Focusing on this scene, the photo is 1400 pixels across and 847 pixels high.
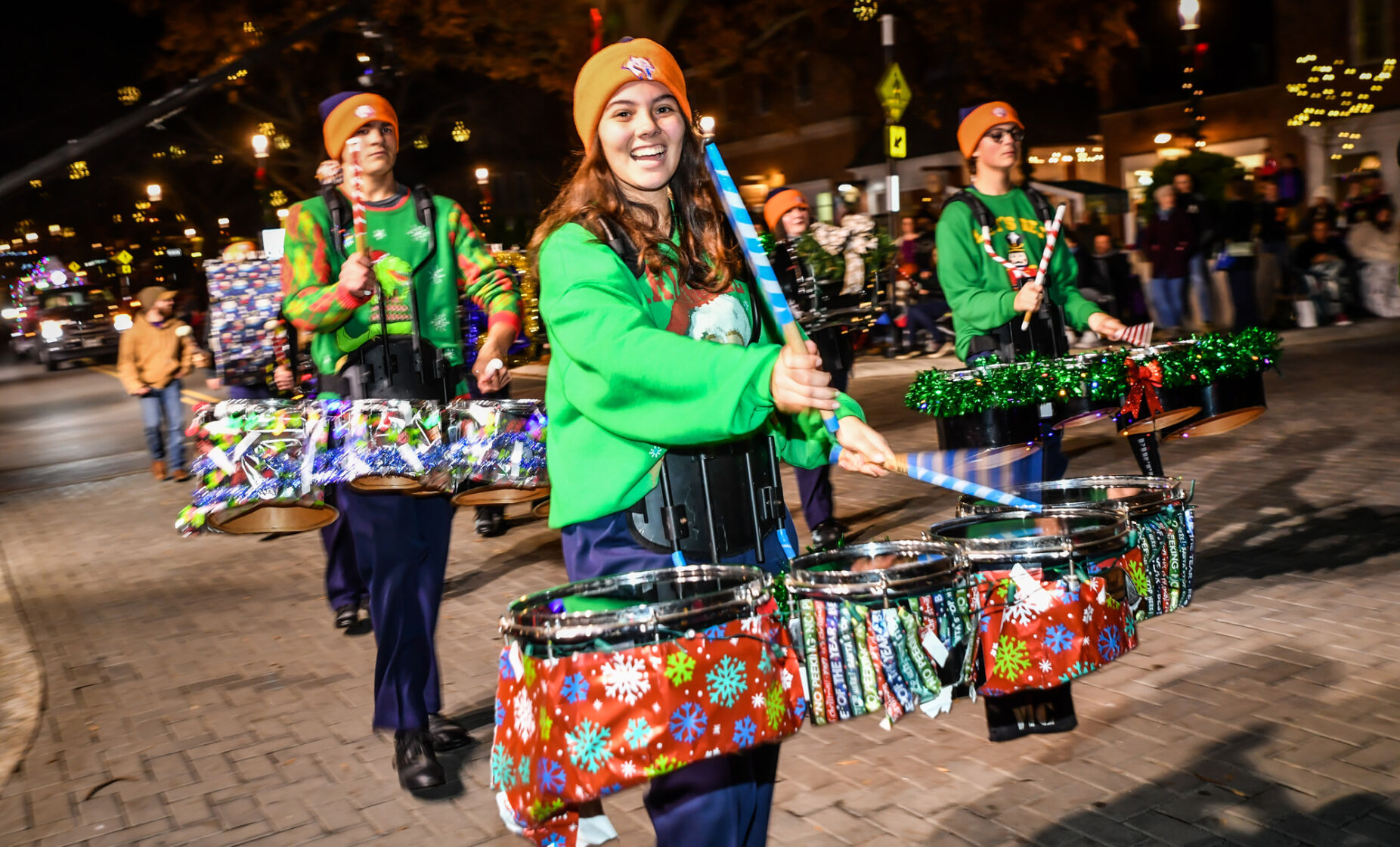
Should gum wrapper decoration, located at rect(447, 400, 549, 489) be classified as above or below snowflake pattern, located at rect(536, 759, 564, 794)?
above

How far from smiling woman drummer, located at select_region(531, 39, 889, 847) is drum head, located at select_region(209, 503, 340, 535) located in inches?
71.9

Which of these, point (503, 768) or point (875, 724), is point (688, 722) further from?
point (875, 724)

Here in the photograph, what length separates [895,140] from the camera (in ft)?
53.0

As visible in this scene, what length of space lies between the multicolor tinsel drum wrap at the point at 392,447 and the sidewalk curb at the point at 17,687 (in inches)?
83.9

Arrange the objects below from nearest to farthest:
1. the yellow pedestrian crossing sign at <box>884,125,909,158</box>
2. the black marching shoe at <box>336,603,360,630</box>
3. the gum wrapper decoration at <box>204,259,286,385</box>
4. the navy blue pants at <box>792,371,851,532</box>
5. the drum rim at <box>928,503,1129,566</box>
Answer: the drum rim at <box>928,503,1129,566</box> < the gum wrapper decoration at <box>204,259,286,385</box> < the black marching shoe at <box>336,603,360,630</box> < the navy blue pants at <box>792,371,851,532</box> < the yellow pedestrian crossing sign at <box>884,125,909,158</box>

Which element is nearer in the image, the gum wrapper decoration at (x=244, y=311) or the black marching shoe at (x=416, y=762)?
the black marching shoe at (x=416, y=762)

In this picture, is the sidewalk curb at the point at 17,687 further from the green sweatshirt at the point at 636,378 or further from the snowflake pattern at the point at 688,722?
the snowflake pattern at the point at 688,722

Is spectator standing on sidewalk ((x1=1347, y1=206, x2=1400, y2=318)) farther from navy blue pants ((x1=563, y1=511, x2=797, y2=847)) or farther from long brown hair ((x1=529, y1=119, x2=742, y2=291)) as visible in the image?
navy blue pants ((x1=563, y1=511, x2=797, y2=847))

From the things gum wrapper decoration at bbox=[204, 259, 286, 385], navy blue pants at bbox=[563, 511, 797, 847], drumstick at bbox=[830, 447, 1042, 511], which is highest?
gum wrapper decoration at bbox=[204, 259, 286, 385]

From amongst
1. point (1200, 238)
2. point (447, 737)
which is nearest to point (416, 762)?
point (447, 737)

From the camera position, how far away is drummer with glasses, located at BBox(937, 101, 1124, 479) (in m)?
5.46

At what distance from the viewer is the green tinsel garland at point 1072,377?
467cm

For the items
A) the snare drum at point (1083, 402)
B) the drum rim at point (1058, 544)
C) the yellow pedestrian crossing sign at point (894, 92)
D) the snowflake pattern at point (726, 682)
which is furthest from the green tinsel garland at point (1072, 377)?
the yellow pedestrian crossing sign at point (894, 92)

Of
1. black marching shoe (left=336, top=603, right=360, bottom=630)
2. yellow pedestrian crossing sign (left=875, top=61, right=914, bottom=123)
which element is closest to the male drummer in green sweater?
black marching shoe (left=336, top=603, right=360, bottom=630)
